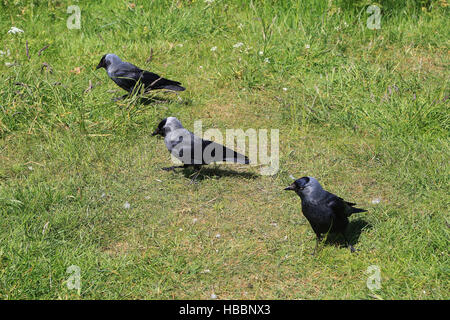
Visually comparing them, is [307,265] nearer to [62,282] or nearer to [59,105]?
[62,282]

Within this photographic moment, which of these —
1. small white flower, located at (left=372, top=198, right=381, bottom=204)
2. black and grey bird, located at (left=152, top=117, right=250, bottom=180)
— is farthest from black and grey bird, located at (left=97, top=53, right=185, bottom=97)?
small white flower, located at (left=372, top=198, right=381, bottom=204)

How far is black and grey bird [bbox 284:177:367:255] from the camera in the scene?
4363 mm

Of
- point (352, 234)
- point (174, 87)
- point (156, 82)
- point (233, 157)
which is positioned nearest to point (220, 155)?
point (233, 157)

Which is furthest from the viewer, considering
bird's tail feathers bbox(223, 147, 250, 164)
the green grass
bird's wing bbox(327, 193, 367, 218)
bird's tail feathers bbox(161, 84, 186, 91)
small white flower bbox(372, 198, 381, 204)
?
bird's tail feathers bbox(161, 84, 186, 91)

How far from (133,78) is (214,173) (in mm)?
2010

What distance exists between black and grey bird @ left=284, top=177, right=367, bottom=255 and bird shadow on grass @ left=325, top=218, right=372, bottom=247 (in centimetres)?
19

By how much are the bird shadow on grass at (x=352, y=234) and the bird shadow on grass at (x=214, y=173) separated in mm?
1275

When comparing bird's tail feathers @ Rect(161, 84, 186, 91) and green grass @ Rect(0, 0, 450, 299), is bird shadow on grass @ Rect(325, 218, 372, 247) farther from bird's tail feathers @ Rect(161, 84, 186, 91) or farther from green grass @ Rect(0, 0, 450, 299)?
bird's tail feathers @ Rect(161, 84, 186, 91)

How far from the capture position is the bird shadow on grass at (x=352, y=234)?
15.4 feet

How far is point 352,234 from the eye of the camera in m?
4.78

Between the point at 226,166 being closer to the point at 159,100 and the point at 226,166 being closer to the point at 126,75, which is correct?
the point at 159,100

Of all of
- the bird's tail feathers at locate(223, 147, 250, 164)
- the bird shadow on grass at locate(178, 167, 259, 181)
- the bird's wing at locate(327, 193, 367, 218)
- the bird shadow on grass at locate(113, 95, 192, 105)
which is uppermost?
the bird's wing at locate(327, 193, 367, 218)

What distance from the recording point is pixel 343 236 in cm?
474

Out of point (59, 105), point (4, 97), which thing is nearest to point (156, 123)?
point (59, 105)
